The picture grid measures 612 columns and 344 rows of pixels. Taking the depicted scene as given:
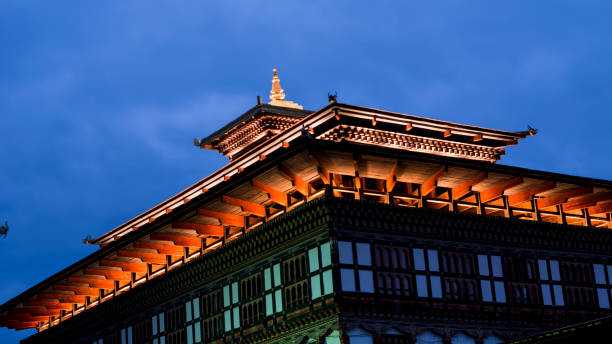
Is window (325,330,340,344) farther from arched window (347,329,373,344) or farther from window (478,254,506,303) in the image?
window (478,254,506,303)

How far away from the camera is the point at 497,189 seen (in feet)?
141

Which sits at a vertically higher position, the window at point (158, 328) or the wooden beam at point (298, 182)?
the wooden beam at point (298, 182)

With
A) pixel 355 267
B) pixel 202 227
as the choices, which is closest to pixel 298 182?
pixel 355 267

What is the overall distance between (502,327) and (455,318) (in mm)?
2239

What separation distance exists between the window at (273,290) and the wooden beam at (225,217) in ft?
11.9

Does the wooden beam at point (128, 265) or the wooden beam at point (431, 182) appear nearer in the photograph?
the wooden beam at point (431, 182)

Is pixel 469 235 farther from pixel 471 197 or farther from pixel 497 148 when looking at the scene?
pixel 497 148

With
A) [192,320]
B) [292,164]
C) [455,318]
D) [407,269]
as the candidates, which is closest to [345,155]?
[292,164]

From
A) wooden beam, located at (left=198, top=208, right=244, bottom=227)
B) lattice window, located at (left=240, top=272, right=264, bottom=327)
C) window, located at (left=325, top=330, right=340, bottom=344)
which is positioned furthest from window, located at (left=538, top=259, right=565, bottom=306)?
wooden beam, located at (left=198, top=208, right=244, bottom=227)

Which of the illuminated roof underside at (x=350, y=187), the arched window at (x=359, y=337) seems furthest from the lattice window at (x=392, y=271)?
the illuminated roof underside at (x=350, y=187)

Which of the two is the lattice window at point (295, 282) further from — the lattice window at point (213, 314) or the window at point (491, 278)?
the window at point (491, 278)

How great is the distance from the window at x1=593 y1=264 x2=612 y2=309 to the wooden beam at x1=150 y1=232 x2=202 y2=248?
16.9m

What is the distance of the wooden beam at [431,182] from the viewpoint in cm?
4088

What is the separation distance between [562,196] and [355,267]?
10.8 meters
